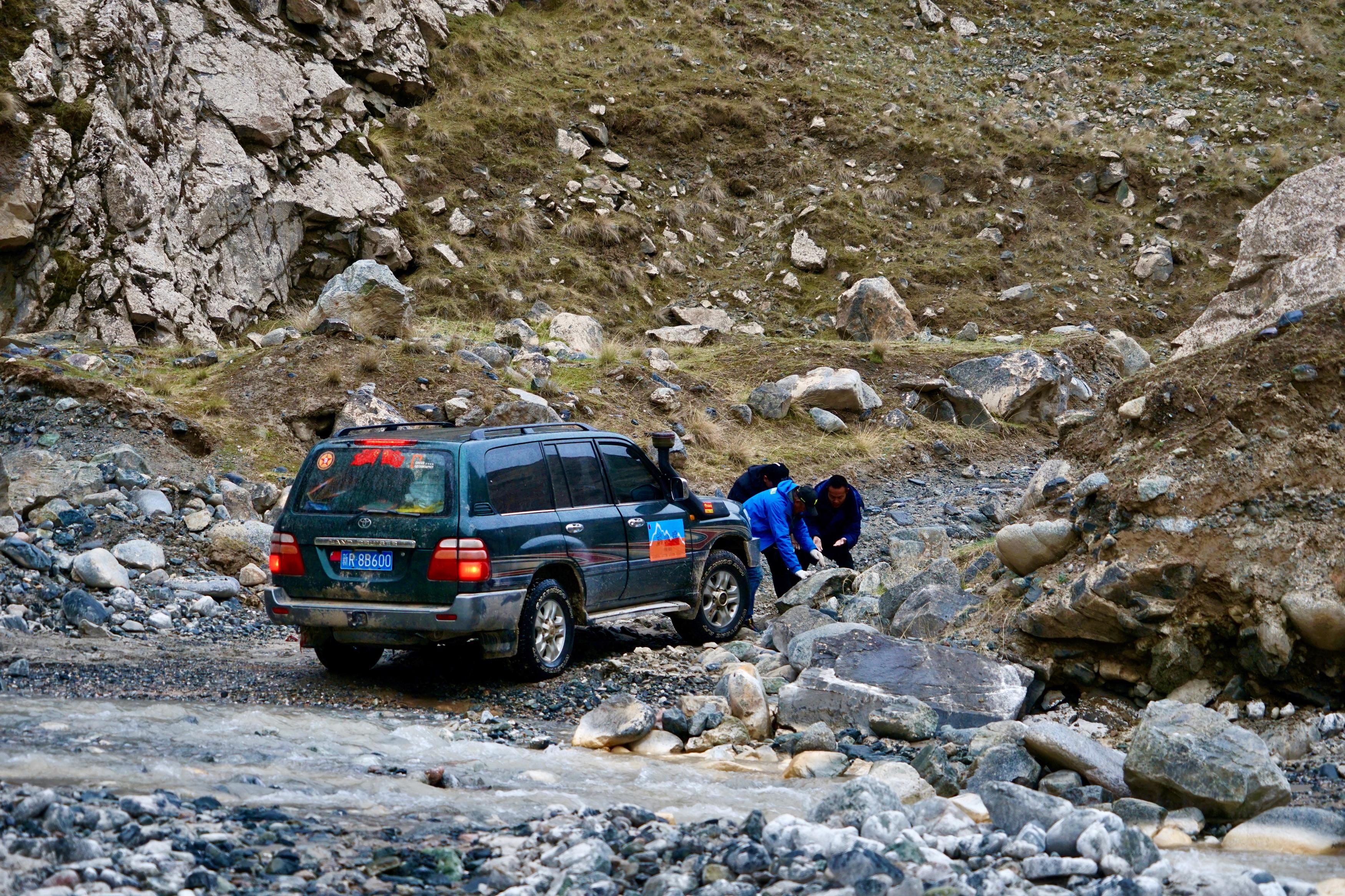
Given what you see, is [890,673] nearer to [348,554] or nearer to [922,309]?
[348,554]

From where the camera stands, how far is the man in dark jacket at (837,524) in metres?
12.1

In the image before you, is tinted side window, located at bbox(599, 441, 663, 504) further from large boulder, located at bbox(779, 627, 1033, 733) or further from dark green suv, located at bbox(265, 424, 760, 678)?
large boulder, located at bbox(779, 627, 1033, 733)

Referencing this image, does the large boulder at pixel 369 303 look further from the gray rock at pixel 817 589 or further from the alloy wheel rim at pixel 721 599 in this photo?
the alloy wheel rim at pixel 721 599

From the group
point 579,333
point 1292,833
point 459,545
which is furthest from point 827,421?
point 1292,833

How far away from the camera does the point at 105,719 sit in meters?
6.88

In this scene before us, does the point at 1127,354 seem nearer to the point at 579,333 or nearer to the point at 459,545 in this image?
the point at 579,333

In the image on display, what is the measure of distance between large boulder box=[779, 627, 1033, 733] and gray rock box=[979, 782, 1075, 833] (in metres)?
1.91

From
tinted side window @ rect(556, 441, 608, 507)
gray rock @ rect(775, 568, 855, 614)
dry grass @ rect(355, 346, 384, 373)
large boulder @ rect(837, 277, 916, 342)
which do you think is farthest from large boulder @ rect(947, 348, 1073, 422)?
tinted side window @ rect(556, 441, 608, 507)

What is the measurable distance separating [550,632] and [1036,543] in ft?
12.4

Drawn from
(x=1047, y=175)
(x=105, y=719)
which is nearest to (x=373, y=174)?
(x=1047, y=175)

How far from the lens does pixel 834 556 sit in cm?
1230

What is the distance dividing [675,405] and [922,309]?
40.3 ft

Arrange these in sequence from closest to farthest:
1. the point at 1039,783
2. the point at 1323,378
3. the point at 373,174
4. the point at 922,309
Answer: the point at 1039,783, the point at 1323,378, the point at 373,174, the point at 922,309

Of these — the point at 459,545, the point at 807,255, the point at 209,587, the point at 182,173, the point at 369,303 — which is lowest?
the point at 209,587
